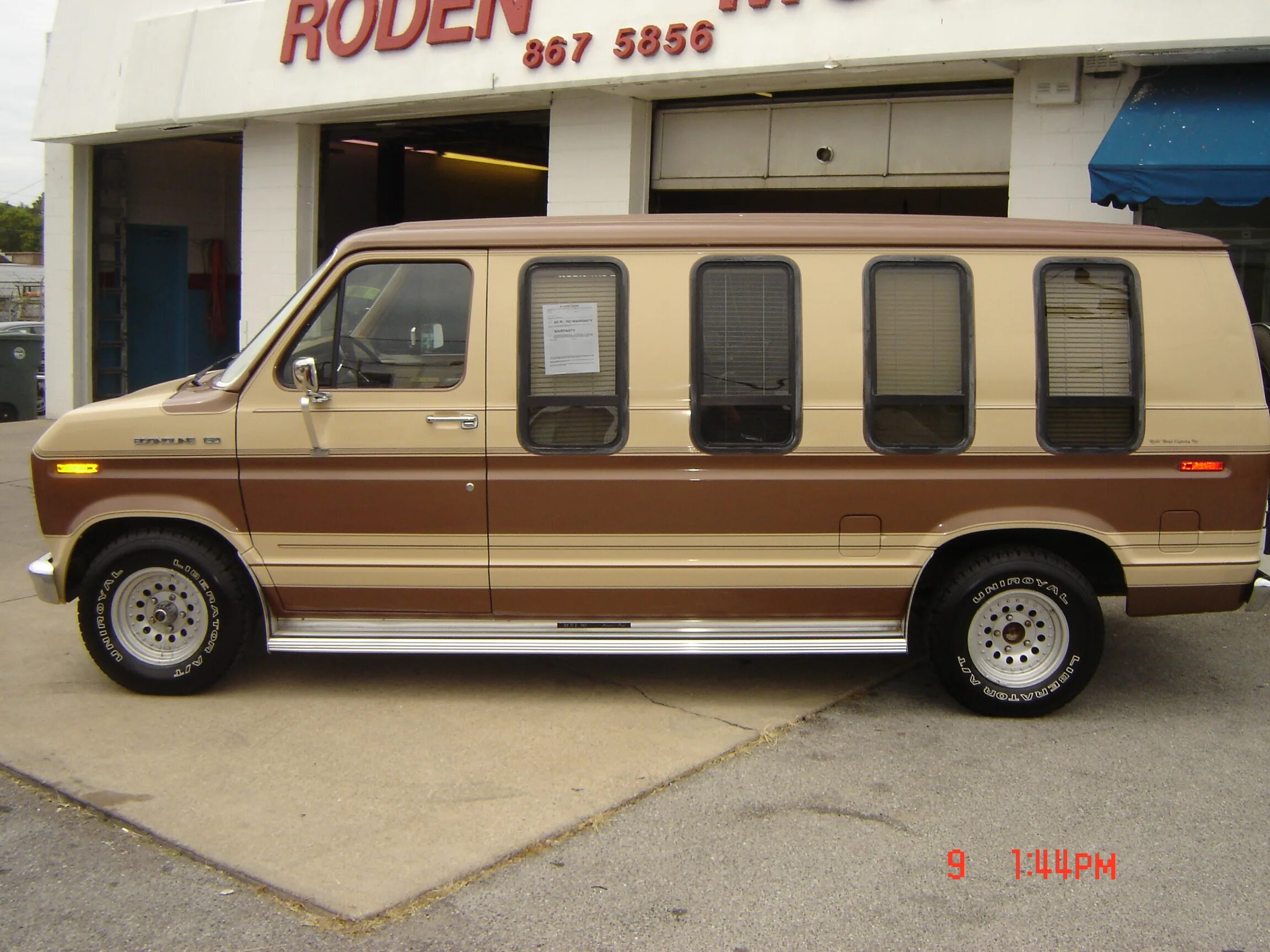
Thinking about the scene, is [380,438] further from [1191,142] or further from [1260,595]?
[1191,142]

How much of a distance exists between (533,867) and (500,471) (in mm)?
1983

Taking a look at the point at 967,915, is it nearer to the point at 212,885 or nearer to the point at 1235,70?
the point at 212,885

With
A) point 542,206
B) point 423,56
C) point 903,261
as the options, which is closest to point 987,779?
point 903,261

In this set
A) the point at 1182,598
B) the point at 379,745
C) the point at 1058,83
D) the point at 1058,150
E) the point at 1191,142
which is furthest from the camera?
the point at 1058,150

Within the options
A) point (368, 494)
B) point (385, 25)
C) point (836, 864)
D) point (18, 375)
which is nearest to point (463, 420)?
point (368, 494)

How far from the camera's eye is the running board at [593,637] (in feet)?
18.9

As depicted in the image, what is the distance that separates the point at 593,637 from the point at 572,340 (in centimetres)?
139

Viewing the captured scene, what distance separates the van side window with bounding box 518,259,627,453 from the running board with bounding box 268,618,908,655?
0.88 m

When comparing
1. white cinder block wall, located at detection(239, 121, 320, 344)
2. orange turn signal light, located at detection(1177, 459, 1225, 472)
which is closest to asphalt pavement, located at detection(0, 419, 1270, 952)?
orange turn signal light, located at detection(1177, 459, 1225, 472)

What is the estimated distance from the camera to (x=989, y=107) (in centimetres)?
1011

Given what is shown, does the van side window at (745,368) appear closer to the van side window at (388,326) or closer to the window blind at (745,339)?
the window blind at (745,339)

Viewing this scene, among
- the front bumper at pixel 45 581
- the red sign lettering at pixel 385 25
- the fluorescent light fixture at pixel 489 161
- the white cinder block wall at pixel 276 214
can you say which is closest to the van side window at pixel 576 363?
the front bumper at pixel 45 581

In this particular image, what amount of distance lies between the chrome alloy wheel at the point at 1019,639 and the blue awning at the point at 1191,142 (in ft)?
12.9

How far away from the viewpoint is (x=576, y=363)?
5680 millimetres
